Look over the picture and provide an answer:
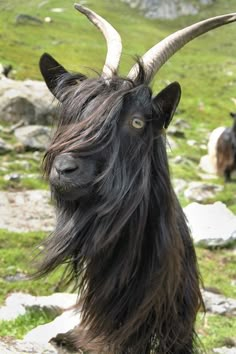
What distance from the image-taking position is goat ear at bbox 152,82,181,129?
383 centimetres

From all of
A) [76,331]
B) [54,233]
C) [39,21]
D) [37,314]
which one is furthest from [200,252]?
[39,21]

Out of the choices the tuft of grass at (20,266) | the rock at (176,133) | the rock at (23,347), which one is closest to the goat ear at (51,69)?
the rock at (23,347)

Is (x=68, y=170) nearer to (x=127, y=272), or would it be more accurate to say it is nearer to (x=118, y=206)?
(x=118, y=206)

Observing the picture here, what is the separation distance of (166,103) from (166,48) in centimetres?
67

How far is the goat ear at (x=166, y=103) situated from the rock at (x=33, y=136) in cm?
1113

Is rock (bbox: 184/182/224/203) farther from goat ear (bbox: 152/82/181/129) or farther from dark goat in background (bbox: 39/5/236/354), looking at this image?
goat ear (bbox: 152/82/181/129)

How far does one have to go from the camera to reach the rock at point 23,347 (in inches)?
193

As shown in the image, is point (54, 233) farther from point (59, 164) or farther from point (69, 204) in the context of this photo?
point (59, 164)

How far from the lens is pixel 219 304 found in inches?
293

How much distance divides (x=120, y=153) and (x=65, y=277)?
1.24 m

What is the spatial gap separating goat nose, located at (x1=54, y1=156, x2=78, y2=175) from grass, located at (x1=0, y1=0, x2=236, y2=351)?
3.41ft

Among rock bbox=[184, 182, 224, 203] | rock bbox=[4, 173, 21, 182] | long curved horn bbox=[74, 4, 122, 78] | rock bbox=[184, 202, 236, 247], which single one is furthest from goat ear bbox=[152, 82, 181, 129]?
rock bbox=[184, 182, 224, 203]

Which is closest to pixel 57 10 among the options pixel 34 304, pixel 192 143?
pixel 192 143

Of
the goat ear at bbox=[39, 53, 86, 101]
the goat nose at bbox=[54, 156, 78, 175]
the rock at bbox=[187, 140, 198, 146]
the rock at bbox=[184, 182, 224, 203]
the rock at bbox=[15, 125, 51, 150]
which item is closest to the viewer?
the goat nose at bbox=[54, 156, 78, 175]
